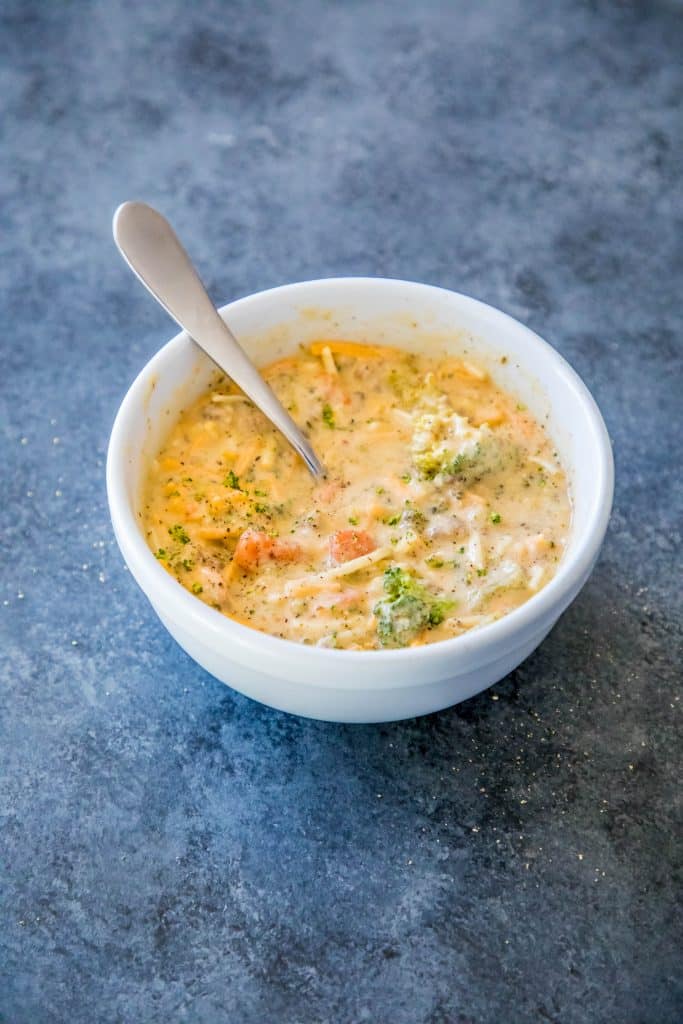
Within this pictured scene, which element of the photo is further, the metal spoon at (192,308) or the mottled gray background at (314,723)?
the metal spoon at (192,308)

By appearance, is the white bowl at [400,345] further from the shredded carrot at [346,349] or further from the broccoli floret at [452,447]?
the broccoli floret at [452,447]

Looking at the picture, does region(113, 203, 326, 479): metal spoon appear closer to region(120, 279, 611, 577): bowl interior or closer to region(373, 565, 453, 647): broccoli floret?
region(120, 279, 611, 577): bowl interior

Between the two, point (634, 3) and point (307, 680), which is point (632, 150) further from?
point (307, 680)

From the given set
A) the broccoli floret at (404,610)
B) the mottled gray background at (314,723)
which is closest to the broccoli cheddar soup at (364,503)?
the broccoli floret at (404,610)

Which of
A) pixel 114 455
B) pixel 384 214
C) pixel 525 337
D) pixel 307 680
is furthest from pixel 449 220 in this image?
pixel 307 680

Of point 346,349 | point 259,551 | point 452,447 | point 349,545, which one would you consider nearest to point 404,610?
point 349,545

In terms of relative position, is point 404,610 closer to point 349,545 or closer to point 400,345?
point 349,545

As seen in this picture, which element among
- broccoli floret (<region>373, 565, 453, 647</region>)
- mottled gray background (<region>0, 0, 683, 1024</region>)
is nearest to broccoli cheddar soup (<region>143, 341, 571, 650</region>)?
broccoli floret (<region>373, 565, 453, 647</region>)
